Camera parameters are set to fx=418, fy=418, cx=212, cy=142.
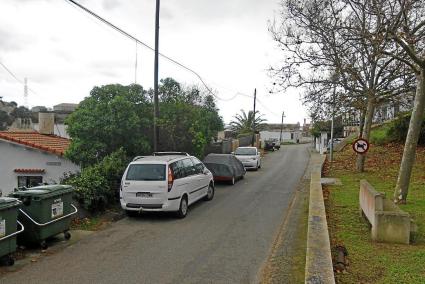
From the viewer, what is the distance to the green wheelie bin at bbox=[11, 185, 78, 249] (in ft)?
24.2

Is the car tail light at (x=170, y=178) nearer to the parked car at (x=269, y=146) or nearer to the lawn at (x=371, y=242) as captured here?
the lawn at (x=371, y=242)

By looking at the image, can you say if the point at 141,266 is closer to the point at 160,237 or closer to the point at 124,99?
the point at 160,237

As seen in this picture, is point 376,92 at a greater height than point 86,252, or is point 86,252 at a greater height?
point 376,92

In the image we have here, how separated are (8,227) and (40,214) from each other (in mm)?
891

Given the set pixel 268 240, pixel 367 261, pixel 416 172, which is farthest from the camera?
pixel 416 172

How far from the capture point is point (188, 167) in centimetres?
1196

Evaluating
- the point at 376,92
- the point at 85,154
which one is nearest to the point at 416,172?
the point at 376,92

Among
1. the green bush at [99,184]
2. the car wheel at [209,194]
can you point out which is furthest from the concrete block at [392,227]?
the car wheel at [209,194]

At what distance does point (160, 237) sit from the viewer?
342 inches

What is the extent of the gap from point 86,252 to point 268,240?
352 cm

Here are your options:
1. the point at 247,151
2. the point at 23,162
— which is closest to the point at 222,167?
the point at 23,162

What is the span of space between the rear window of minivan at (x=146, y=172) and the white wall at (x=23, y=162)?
6818mm

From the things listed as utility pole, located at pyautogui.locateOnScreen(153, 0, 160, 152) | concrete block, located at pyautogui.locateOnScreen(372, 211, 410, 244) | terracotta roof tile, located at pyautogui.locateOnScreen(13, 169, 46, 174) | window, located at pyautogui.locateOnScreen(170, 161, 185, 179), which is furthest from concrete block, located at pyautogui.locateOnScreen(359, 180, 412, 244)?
terracotta roof tile, located at pyautogui.locateOnScreen(13, 169, 46, 174)

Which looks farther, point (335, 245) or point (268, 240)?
point (268, 240)
